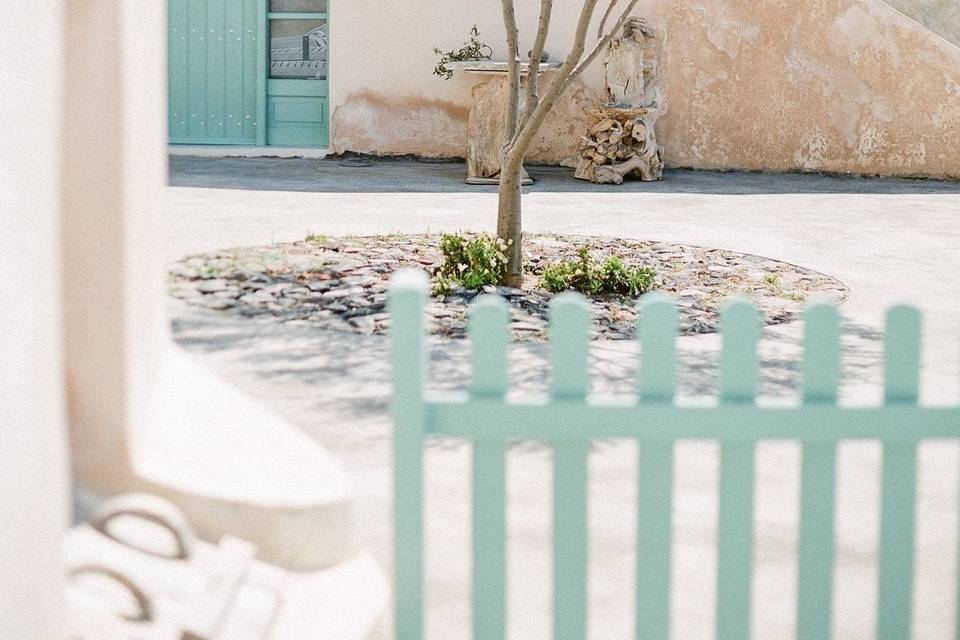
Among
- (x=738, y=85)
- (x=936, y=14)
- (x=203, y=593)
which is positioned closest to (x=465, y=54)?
(x=738, y=85)

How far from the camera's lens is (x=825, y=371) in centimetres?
234

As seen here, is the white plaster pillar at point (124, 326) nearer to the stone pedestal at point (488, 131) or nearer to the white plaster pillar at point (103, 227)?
the white plaster pillar at point (103, 227)

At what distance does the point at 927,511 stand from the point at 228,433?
6.24ft

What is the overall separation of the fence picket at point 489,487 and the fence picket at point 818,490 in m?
0.55

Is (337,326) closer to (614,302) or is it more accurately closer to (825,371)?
(614,302)

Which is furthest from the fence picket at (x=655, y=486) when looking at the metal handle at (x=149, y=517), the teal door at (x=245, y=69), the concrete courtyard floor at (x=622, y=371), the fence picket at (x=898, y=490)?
the teal door at (x=245, y=69)

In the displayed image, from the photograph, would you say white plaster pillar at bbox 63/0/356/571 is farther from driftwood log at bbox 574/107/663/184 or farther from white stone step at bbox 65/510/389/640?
driftwood log at bbox 574/107/663/184

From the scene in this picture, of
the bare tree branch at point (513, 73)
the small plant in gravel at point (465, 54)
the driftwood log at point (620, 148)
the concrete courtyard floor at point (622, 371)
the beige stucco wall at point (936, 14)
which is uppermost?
the beige stucco wall at point (936, 14)

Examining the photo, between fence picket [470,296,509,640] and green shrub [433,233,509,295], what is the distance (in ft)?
13.8

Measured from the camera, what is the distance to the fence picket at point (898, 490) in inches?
91.9

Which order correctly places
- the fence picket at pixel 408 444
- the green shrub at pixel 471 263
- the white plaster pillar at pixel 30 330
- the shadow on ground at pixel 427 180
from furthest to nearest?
the shadow on ground at pixel 427 180 < the green shrub at pixel 471 263 < the fence picket at pixel 408 444 < the white plaster pillar at pixel 30 330

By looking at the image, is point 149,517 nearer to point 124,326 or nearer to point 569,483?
point 124,326

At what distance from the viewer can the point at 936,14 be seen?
562 inches

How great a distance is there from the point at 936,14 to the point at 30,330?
14.1m
